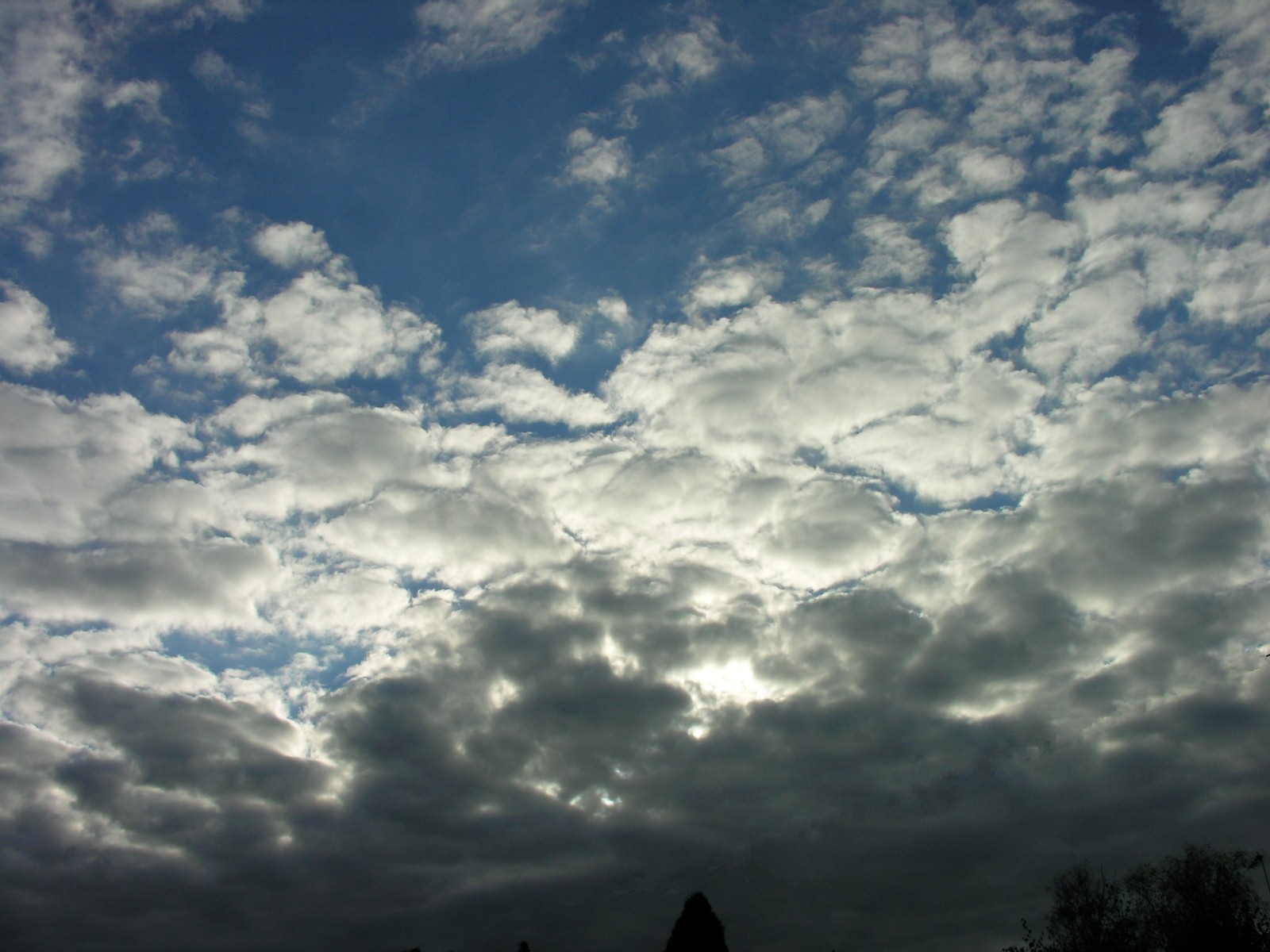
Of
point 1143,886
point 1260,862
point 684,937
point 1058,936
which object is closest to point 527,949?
point 684,937

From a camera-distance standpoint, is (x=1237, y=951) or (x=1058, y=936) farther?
(x=1058, y=936)

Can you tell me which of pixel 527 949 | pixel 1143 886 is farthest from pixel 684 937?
pixel 1143 886

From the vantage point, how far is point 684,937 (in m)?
65.7

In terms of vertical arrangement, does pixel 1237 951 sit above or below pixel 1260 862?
below

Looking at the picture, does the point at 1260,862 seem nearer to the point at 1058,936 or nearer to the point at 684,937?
the point at 1058,936

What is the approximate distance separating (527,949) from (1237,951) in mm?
70531

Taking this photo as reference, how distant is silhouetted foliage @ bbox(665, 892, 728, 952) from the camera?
6512cm

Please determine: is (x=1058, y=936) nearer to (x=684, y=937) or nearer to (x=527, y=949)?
(x=684, y=937)

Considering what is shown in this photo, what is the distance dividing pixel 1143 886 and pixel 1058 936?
32.9ft

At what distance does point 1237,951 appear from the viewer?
7425 centimetres

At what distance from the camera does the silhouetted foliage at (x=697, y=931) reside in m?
65.1

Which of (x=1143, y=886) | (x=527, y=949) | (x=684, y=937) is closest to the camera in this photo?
(x=684, y=937)

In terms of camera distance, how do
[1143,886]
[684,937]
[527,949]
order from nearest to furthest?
[684,937] < [1143,886] < [527,949]

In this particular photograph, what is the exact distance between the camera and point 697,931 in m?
65.8
